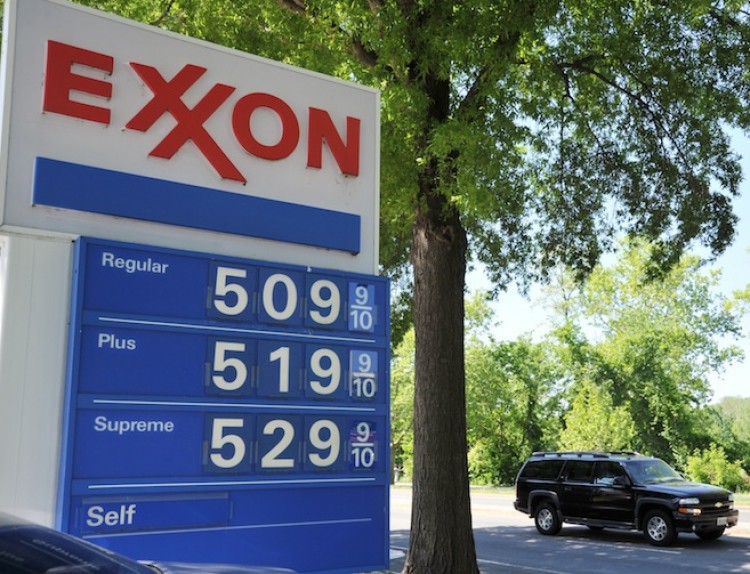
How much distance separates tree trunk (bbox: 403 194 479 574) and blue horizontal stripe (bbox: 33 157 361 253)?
4450 mm

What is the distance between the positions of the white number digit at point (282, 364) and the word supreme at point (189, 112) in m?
1.35

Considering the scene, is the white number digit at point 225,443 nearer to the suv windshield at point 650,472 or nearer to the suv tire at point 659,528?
the suv tire at point 659,528

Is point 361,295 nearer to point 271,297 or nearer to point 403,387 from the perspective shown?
point 271,297

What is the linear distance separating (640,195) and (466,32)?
6.57m

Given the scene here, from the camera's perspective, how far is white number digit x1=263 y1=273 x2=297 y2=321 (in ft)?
19.4

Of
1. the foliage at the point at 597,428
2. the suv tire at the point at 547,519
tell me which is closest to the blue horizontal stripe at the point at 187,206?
the suv tire at the point at 547,519

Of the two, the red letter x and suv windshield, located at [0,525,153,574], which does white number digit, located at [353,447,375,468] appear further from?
suv windshield, located at [0,525,153,574]

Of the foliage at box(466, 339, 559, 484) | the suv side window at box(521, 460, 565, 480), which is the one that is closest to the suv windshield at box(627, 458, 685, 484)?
the suv side window at box(521, 460, 565, 480)

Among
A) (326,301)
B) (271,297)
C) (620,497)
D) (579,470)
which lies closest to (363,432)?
(326,301)

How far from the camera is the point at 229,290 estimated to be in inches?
229

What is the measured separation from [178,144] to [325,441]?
2407 mm

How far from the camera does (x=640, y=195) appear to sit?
15.2 meters

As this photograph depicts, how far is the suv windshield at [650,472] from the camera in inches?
679

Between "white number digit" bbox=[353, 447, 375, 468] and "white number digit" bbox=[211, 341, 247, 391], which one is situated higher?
"white number digit" bbox=[211, 341, 247, 391]
